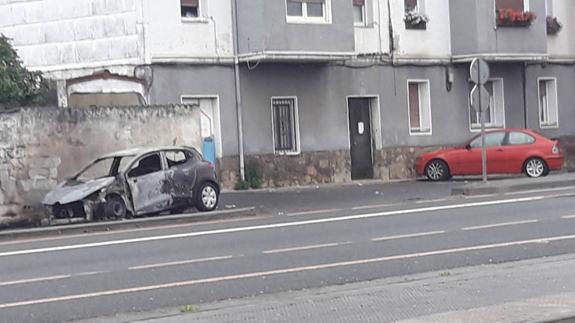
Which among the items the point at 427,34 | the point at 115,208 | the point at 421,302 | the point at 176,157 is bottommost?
the point at 421,302

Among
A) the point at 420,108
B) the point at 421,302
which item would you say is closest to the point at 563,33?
the point at 420,108

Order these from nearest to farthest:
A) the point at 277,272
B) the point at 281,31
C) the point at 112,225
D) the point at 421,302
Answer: the point at 421,302 → the point at 277,272 → the point at 112,225 → the point at 281,31

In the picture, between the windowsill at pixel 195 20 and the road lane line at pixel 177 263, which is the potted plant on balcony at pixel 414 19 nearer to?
the windowsill at pixel 195 20

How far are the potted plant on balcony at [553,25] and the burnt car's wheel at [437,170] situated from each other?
25.1ft

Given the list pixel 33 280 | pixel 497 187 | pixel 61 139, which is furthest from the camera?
pixel 497 187

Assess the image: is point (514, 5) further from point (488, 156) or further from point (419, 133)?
point (488, 156)

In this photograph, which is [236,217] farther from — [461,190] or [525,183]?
[525,183]

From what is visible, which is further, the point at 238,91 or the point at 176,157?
the point at 238,91

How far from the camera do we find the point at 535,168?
29.4m

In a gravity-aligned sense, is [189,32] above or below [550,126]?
above

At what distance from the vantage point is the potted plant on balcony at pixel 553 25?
1384 inches

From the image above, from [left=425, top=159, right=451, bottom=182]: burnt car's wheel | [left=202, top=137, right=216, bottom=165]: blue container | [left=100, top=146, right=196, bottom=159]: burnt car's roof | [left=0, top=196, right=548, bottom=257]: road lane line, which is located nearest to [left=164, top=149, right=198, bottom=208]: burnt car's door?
[left=100, top=146, right=196, bottom=159]: burnt car's roof

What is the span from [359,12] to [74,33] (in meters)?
8.23

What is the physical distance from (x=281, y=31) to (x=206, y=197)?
706 centimetres
